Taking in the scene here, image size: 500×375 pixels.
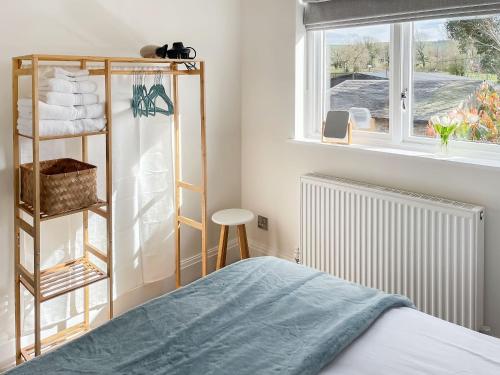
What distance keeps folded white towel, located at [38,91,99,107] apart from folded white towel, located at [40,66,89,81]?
0.08 metres

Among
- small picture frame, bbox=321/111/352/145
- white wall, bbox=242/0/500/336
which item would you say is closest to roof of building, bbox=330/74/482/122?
small picture frame, bbox=321/111/352/145

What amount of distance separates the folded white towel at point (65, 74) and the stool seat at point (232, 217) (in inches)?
49.8

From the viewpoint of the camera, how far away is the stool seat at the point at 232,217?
10.3 feet

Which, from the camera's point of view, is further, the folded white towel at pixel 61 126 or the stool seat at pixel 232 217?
the stool seat at pixel 232 217

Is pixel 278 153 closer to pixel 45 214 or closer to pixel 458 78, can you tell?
pixel 458 78

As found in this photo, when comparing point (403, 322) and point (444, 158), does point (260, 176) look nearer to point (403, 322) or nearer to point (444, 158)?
point (444, 158)

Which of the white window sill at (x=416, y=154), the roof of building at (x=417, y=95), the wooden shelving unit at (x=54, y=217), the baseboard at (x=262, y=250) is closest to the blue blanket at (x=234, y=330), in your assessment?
the wooden shelving unit at (x=54, y=217)

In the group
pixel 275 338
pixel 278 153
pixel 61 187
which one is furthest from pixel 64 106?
pixel 278 153

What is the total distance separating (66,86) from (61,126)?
187 millimetres

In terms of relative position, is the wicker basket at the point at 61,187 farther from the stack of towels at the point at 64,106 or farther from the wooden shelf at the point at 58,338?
the wooden shelf at the point at 58,338

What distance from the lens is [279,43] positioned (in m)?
3.25

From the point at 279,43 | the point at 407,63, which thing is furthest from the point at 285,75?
the point at 407,63

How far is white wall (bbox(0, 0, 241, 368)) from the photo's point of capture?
7.82ft

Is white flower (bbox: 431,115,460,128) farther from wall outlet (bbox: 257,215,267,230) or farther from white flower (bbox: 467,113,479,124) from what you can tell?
wall outlet (bbox: 257,215,267,230)
